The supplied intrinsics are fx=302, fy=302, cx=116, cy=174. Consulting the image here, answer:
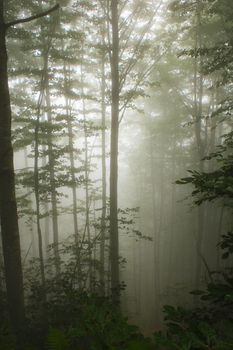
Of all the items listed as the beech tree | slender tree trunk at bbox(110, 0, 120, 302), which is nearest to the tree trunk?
slender tree trunk at bbox(110, 0, 120, 302)

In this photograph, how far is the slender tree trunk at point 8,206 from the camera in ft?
17.1

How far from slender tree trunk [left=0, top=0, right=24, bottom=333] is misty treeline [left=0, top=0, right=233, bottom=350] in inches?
0.8

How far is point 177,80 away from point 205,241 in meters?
12.0

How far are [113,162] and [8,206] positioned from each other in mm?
4587

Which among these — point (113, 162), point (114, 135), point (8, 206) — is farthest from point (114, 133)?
point (8, 206)

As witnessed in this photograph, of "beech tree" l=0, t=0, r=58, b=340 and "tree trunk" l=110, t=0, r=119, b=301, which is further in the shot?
"tree trunk" l=110, t=0, r=119, b=301

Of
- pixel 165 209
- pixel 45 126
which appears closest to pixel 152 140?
pixel 165 209

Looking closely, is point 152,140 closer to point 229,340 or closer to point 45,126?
point 45,126

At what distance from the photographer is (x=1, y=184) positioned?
5262 millimetres

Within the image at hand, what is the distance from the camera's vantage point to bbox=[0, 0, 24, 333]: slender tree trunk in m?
5.20

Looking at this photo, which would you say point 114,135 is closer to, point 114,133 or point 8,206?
point 114,133

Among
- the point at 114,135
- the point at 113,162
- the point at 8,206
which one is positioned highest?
the point at 114,135

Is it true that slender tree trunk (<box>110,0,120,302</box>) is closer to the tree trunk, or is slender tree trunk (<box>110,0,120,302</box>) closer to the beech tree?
the tree trunk

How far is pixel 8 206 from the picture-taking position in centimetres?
535
